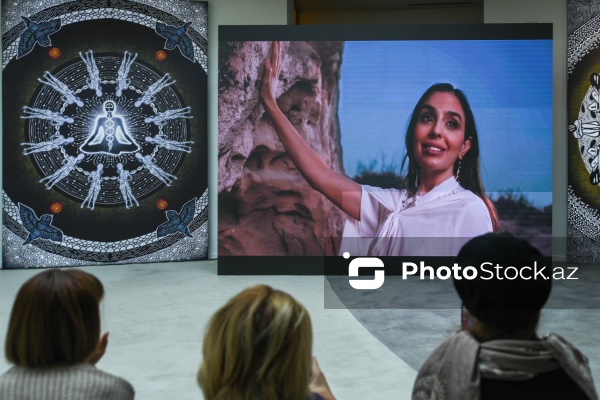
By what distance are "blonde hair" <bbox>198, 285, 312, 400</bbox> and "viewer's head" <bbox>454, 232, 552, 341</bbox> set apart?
0.39 meters

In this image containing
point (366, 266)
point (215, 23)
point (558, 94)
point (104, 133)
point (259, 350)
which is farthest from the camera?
point (215, 23)

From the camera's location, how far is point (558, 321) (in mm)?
4844

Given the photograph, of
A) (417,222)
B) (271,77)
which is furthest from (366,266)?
(271,77)

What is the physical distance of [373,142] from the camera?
6934 millimetres

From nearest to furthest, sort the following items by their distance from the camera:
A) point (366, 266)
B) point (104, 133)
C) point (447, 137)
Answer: point (447, 137) → point (366, 266) → point (104, 133)

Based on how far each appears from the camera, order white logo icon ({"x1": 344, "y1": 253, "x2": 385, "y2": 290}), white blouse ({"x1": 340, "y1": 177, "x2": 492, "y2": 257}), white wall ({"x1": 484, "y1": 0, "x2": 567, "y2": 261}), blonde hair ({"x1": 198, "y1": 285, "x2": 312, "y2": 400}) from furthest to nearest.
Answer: white wall ({"x1": 484, "y1": 0, "x2": 567, "y2": 261}) < white blouse ({"x1": 340, "y1": 177, "x2": 492, "y2": 257}) < white logo icon ({"x1": 344, "y1": 253, "x2": 385, "y2": 290}) < blonde hair ({"x1": 198, "y1": 285, "x2": 312, "y2": 400})

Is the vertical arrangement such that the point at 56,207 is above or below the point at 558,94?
below

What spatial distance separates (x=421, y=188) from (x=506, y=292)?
5.52 m

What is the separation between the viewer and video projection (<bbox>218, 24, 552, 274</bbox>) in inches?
269

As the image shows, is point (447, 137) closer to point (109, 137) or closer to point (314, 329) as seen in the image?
point (314, 329)

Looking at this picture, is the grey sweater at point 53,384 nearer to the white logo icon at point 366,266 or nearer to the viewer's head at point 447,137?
the white logo icon at point 366,266

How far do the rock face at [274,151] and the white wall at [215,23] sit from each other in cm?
123

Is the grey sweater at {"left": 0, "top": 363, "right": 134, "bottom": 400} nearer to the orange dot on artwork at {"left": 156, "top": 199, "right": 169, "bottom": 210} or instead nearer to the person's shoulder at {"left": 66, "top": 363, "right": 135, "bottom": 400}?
the person's shoulder at {"left": 66, "top": 363, "right": 135, "bottom": 400}

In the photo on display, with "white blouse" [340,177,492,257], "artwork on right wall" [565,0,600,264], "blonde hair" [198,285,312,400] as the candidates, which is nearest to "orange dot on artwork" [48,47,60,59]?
"white blouse" [340,177,492,257]
